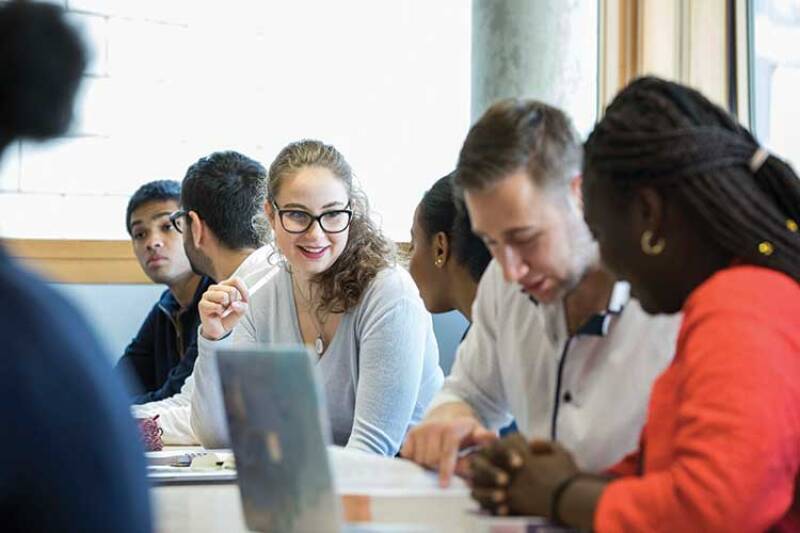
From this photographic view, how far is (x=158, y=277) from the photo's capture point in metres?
4.19

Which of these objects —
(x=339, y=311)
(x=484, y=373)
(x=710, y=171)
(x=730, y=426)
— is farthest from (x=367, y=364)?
(x=730, y=426)

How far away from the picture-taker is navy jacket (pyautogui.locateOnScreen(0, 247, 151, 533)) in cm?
92

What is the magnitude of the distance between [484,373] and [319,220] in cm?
104

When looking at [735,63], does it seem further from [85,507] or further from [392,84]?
[85,507]

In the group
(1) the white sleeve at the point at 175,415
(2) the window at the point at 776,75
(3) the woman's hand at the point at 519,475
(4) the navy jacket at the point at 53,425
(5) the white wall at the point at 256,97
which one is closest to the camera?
(4) the navy jacket at the point at 53,425

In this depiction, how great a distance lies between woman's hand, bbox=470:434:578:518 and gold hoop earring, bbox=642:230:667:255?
24 cm

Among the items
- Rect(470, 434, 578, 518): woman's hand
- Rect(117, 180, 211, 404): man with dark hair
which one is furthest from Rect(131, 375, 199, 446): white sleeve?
Rect(470, 434, 578, 518): woman's hand

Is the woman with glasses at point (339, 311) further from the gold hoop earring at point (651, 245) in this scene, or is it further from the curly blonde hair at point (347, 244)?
the gold hoop earring at point (651, 245)

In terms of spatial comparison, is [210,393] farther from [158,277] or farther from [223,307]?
[158,277]

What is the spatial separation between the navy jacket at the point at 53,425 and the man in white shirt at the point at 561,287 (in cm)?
73

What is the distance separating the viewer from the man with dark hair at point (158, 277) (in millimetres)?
4141

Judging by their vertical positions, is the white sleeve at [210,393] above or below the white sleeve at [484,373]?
below

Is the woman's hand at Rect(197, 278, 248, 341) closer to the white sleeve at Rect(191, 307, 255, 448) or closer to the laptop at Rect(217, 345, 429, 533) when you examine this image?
the white sleeve at Rect(191, 307, 255, 448)

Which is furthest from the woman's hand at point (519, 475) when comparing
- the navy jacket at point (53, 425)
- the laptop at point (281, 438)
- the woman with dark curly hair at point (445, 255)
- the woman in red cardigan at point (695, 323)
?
the woman with dark curly hair at point (445, 255)
